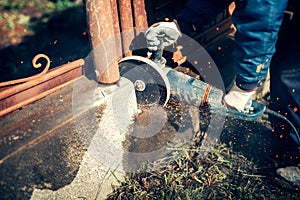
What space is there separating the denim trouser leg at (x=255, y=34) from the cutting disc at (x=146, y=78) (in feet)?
2.26

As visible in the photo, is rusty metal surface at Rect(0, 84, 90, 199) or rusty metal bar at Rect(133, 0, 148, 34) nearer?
rusty metal surface at Rect(0, 84, 90, 199)

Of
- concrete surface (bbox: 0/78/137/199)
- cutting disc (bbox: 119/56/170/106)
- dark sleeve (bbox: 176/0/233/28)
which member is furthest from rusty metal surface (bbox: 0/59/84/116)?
dark sleeve (bbox: 176/0/233/28)

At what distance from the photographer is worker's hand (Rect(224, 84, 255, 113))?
8.29ft

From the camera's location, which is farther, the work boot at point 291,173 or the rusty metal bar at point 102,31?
the work boot at point 291,173

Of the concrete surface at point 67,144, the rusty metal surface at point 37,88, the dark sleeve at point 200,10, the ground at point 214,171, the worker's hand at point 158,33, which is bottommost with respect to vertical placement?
the ground at point 214,171

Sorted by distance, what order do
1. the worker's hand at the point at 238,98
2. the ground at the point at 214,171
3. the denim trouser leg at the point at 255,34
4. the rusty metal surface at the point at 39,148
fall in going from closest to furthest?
the denim trouser leg at the point at 255,34, the rusty metal surface at the point at 39,148, the ground at the point at 214,171, the worker's hand at the point at 238,98

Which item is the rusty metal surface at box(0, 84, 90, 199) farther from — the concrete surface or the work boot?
the work boot

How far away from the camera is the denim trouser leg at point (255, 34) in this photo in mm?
1996

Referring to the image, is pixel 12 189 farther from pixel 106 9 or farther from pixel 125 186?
pixel 106 9

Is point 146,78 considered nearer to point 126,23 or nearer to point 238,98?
point 126,23

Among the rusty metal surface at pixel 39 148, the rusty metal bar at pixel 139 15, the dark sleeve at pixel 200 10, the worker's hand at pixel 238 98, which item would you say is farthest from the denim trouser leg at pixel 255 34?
the rusty metal surface at pixel 39 148

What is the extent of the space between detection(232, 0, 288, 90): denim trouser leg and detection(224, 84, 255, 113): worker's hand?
12 centimetres

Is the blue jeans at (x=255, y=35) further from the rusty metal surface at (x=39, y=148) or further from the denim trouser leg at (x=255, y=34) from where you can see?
the rusty metal surface at (x=39, y=148)

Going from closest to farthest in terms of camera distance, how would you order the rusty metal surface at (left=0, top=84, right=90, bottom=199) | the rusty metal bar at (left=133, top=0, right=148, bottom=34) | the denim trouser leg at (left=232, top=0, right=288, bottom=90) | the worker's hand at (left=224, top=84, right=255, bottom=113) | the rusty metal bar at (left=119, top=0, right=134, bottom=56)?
the denim trouser leg at (left=232, top=0, right=288, bottom=90) → the rusty metal surface at (left=0, top=84, right=90, bottom=199) → the worker's hand at (left=224, top=84, right=255, bottom=113) → the rusty metal bar at (left=119, top=0, right=134, bottom=56) → the rusty metal bar at (left=133, top=0, right=148, bottom=34)
